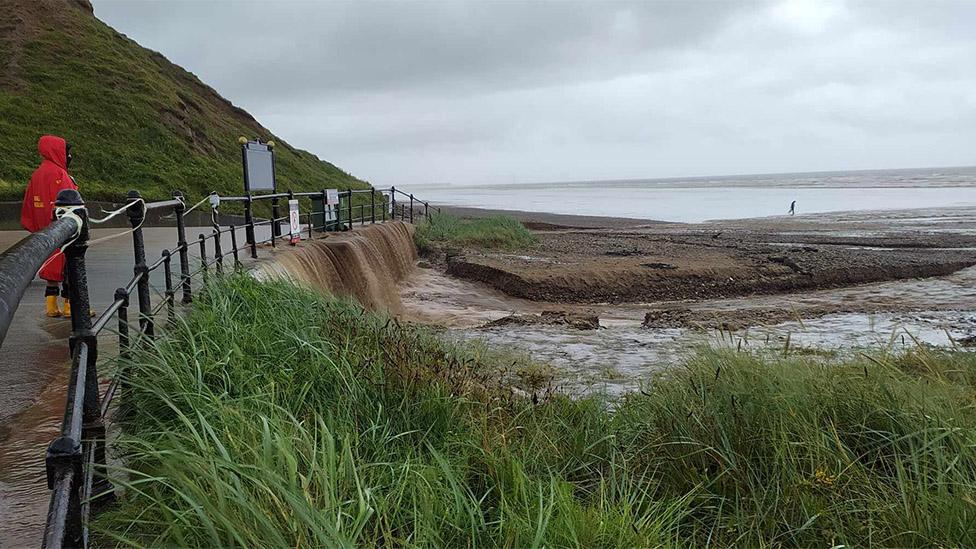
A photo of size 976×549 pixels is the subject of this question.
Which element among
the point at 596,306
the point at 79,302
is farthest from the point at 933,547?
the point at 596,306

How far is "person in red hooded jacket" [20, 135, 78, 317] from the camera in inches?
231

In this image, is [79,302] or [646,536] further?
[646,536]

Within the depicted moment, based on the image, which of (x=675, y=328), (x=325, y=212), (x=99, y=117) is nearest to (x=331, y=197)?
(x=325, y=212)

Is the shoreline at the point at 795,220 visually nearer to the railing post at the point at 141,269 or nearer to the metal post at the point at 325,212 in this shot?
the metal post at the point at 325,212

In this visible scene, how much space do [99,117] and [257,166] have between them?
70.8 feet

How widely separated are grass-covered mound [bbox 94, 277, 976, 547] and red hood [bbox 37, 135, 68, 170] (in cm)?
231

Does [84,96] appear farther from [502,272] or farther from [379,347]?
[379,347]

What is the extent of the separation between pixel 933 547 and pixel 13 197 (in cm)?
2109

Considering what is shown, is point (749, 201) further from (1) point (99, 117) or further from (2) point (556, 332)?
(2) point (556, 332)

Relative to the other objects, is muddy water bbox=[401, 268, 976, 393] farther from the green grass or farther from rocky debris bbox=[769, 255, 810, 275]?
the green grass

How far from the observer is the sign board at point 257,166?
33.0 feet

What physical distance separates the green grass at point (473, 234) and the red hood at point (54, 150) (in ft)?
47.7

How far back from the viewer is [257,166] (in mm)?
10562

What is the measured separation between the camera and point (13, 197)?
18.1 m
